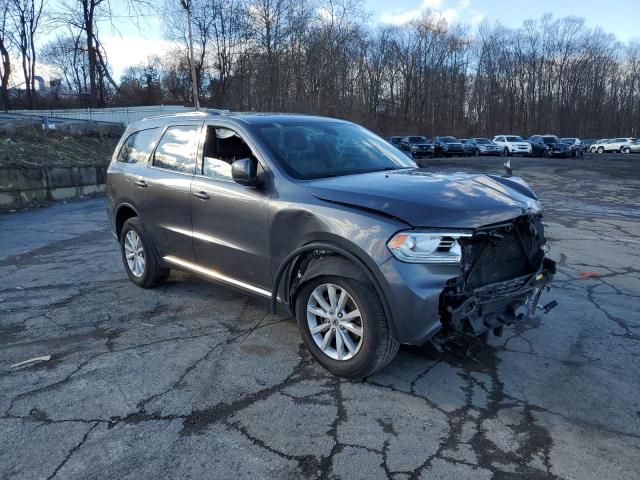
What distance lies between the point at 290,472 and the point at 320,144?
2721 millimetres

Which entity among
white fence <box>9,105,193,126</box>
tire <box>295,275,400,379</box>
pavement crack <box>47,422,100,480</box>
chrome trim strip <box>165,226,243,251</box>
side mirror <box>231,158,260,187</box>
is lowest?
pavement crack <box>47,422,100,480</box>

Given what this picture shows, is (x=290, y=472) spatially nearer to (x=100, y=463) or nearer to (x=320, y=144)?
(x=100, y=463)

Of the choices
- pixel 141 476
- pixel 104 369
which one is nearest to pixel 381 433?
pixel 141 476

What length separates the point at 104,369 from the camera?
12.5 feet

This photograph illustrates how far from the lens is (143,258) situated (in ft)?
18.2

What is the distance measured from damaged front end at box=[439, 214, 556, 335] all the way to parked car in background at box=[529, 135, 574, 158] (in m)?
41.3

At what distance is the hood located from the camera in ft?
10.5

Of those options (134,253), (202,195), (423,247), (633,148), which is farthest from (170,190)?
(633,148)

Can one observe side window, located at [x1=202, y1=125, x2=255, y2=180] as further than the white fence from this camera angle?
No

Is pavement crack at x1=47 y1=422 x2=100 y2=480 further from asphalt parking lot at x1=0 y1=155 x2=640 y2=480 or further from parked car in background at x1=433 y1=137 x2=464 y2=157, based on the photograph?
parked car in background at x1=433 y1=137 x2=464 y2=157

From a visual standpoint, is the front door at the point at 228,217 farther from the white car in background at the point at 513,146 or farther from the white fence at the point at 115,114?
the white car in background at the point at 513,146

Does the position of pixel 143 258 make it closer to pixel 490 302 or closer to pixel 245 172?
pixel 245 172

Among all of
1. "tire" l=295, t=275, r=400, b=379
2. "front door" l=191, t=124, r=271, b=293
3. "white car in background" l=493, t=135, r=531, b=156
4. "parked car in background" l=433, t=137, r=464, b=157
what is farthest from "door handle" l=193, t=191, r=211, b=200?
"white car in background" l=493, t=135, r=531, b=156

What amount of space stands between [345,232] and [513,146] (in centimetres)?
4503
